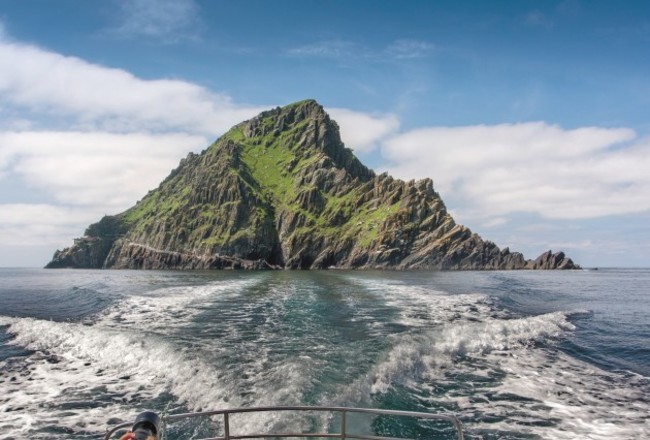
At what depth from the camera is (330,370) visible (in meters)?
17.3

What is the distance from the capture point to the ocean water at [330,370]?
1316cm

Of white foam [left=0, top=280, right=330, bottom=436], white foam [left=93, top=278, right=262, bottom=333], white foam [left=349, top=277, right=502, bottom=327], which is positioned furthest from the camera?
white foam [left=349, top=277, right=502, bottom=327]

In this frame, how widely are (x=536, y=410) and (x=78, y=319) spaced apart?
33879mm

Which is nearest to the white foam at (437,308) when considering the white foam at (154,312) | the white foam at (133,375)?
the white foam at (133,375)

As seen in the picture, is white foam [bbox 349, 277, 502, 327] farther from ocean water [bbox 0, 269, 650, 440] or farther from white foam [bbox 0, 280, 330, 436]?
white foam [bbox 0, 280, 330, 436]

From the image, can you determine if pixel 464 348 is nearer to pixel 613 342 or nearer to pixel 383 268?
pixel 613 342

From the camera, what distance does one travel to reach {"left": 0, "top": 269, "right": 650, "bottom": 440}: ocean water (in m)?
13.2

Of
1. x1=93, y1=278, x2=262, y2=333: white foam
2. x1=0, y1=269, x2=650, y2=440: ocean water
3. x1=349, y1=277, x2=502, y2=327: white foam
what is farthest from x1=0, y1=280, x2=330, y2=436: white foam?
x1=349, y1=277, x2=502, y2=327: white foam

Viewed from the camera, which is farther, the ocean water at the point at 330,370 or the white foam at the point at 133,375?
the white foam at the point at 133,375

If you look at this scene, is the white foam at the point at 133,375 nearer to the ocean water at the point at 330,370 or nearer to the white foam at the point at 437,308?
the ocean water at the point at 330,370

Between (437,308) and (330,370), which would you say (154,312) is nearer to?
(330,370)

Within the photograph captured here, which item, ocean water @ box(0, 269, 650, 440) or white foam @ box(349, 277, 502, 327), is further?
white foam @ box(349, 277, 502, 327)

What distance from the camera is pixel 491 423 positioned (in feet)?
43.0

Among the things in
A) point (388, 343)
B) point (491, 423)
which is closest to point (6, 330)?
point (388, 343)
